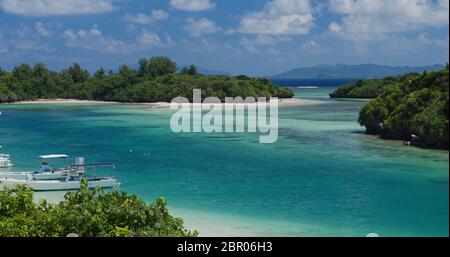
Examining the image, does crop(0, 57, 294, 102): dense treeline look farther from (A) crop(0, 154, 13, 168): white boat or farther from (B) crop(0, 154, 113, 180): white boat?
(B) crop(0, 154, 113, 180): white boat

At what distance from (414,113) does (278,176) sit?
1302 centimetres

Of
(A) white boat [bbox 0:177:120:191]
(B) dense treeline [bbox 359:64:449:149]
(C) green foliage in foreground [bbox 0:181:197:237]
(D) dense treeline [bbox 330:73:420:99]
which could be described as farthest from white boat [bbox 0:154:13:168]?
(D) dense treeline [bbox 330:73:420:99]

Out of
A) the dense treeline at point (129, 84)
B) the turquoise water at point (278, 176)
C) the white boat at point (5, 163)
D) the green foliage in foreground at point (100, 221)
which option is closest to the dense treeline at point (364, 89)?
the dense treeline at point (129, 84)

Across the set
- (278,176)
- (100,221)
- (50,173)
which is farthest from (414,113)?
(100,221)

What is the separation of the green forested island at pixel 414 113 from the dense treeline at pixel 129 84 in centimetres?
3922

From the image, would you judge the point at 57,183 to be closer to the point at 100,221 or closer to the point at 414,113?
the point at 100,221

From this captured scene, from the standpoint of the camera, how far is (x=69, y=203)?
27.6 ft

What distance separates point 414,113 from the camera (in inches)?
1208

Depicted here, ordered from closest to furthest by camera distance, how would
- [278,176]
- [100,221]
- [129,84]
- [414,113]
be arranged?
[100,221] < [278,176] < [414,113] < [129,84]

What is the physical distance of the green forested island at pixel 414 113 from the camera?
27219 millimetres

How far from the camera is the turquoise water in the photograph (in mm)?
14164
